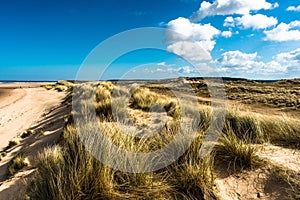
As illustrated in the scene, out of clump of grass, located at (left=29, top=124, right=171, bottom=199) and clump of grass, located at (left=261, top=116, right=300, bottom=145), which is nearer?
clump of grass, located at (left=29, top=124, right=171, bottom=199)

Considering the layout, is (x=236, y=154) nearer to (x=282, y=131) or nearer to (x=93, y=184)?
(x=282, y=131)

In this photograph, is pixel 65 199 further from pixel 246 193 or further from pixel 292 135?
pixel 292 135

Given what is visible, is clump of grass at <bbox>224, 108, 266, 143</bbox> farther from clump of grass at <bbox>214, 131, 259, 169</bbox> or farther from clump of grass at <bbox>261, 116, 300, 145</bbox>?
clump of grass at <bbox>214, 131, 259, 169</bbox>

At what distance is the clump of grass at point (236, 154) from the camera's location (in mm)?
3715

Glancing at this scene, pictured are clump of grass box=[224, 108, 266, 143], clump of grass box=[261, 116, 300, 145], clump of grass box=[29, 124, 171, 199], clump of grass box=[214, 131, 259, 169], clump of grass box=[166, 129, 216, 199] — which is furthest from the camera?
clump of grass box=[224, 108, 266, 143]

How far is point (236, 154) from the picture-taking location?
3867mm

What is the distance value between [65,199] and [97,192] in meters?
0.37

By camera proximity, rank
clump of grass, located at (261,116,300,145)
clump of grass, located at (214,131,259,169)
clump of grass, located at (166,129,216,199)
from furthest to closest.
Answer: clump of grass, located at (261,116,300,145)
clump of grass, located at (214,131,259,169)
clump of grass, located at (166,129,216,199)

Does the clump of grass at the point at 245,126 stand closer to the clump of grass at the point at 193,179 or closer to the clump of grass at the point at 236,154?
the clump of grass at the point at 236,154

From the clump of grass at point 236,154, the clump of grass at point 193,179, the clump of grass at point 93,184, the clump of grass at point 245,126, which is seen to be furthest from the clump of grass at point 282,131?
the clump of grass at point 93,184

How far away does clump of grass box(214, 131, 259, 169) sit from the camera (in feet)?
12.2

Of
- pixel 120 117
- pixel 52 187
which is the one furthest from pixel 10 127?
pixel 52 187

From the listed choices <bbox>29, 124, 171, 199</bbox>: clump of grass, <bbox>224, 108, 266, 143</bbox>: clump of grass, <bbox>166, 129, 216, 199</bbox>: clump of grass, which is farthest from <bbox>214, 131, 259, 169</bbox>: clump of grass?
<bbox>29, 124, 171, 199</bbox>: clump of grass

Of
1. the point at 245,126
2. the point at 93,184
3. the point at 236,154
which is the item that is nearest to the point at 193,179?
the point at 236,154
